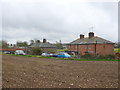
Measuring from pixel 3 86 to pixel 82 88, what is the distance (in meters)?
3.18

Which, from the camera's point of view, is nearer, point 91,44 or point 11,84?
point 11,84

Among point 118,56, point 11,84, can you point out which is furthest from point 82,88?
point 118,56

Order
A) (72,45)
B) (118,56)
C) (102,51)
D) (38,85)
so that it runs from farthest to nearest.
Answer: (72,45) < (102,51) < (118,56) < (38,85)

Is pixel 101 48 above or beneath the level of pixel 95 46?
beneath

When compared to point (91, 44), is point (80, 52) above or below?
below

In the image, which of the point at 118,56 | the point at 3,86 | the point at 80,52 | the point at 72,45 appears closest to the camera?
the point at 3,86

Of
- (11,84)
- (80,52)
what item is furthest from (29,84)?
(80,52)

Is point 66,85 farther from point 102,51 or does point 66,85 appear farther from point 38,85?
point 102,51

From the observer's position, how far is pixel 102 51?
27.3 metres

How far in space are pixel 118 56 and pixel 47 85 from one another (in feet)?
57.7

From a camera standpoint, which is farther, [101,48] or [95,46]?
[95,46]

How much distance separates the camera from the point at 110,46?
27344mm

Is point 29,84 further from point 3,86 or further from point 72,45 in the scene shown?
point 72,45

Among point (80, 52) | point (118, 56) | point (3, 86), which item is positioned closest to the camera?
point (3, 86)
